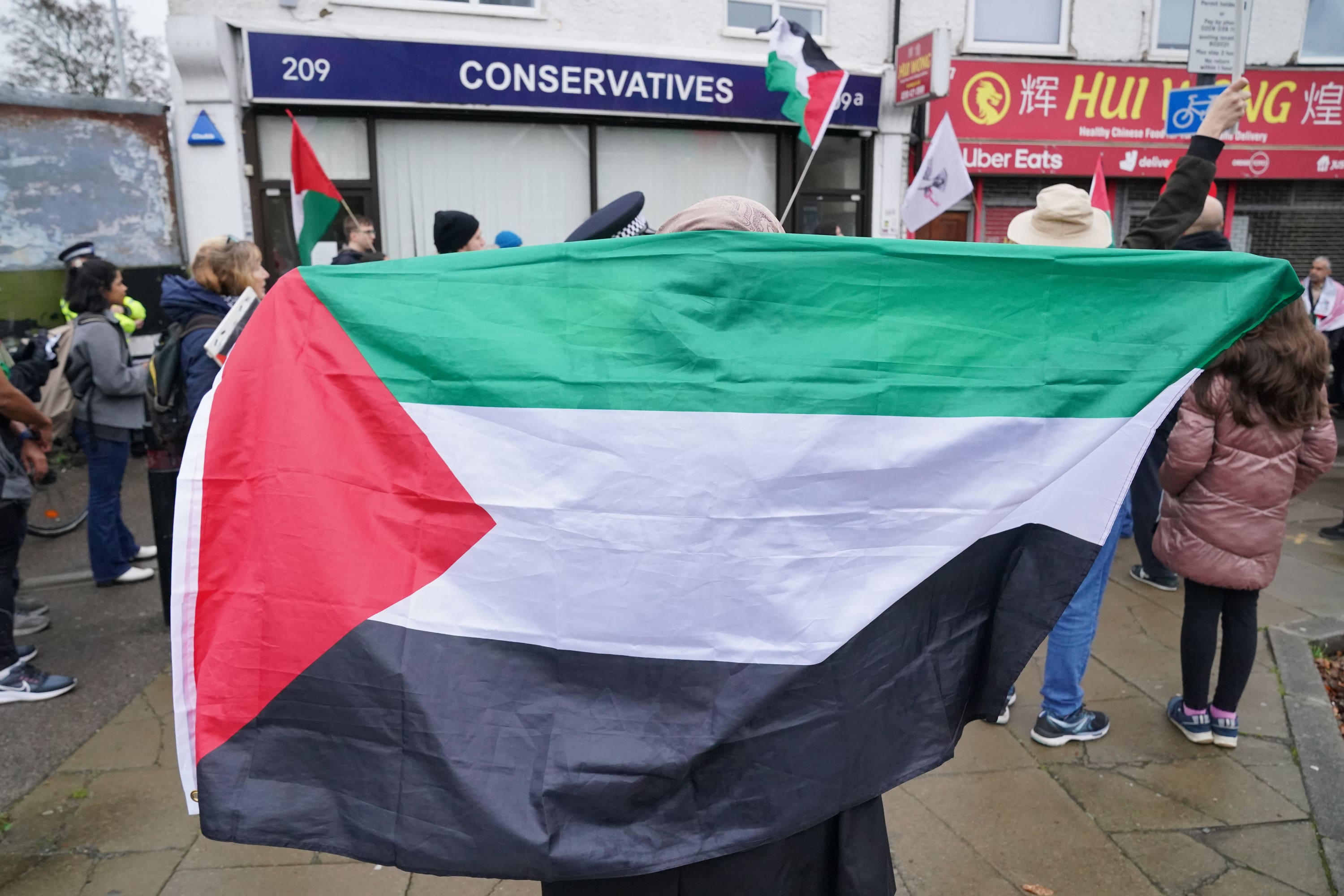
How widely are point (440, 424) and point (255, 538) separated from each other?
41 cm

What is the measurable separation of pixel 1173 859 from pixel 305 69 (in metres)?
9.53

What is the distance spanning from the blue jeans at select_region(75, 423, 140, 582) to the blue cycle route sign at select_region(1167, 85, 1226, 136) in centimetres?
687

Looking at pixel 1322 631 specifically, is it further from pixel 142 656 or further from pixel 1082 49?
pixel 1082 49

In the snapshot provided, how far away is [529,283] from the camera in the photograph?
1747 mm

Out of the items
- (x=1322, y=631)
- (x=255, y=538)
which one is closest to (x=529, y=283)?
(x=255, y=538)

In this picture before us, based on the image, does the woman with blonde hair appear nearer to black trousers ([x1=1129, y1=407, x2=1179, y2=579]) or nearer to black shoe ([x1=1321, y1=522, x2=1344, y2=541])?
black trousers ([x1=1129, y1=407, x2=1179, y2=579])

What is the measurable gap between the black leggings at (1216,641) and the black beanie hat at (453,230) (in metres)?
4.12

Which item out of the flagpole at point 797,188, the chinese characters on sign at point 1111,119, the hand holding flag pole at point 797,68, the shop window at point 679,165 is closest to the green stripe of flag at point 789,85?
the hand holding flag pole at point 797,68

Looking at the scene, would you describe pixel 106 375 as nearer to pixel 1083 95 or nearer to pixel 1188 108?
pixel 1188 108

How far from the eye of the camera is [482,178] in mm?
10250

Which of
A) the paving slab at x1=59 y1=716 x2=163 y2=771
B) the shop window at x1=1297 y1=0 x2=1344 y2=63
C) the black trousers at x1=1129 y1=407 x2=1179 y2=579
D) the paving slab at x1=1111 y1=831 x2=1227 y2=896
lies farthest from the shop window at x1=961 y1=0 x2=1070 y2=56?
the paving slab at x1=59 y1=716 x2=163 y2=771

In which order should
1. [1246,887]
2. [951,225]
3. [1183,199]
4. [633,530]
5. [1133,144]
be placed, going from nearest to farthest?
[633,530]
[1183,199]
[1246,887]
[1133,144]
[951,225]

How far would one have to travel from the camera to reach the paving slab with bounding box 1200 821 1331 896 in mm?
2893

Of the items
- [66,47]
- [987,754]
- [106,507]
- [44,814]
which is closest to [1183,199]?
[987,754]
